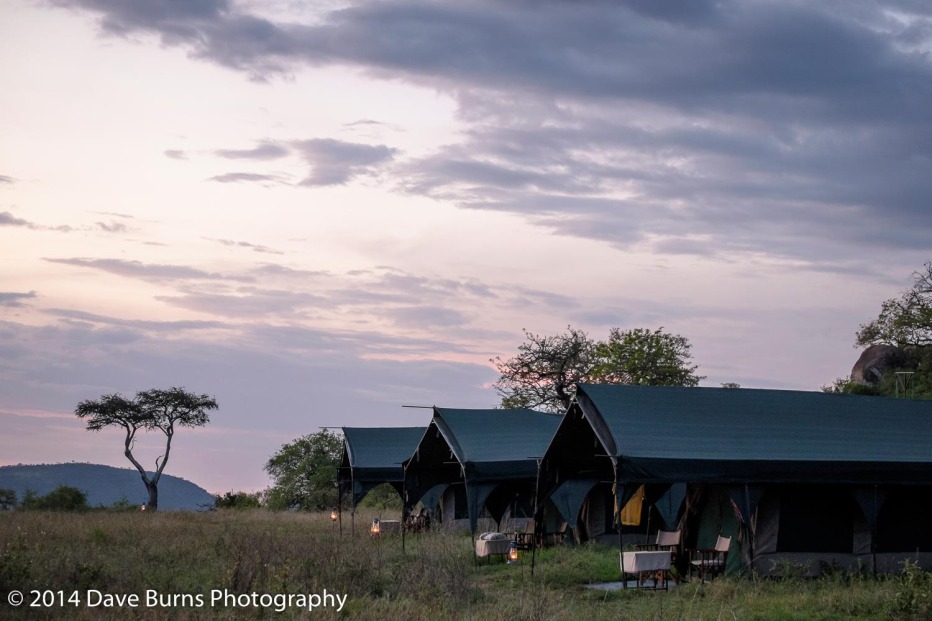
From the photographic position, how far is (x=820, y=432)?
22.4 m

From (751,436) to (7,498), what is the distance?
41684 mm

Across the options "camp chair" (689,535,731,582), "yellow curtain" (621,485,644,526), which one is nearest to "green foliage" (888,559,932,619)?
"camp chair" (689,535,731,582)

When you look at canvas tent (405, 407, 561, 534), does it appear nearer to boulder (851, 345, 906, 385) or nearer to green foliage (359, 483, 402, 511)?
green foliage (359, 483, 402, 511)

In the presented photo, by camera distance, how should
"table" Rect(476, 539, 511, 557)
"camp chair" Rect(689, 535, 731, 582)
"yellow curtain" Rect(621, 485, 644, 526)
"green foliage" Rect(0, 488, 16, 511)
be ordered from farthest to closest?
"green foliage" Rect(0, 488, 16, 511) < "yellow curtain" Rect(621, 485, 644, 526) < "table" Rect(476, 539, 511, 557) < "camp chair" Rect(689, 535, 731, 582)

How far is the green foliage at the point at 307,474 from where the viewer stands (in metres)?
59.8

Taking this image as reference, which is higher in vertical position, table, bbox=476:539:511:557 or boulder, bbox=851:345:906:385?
boulder, bbox=851:345:906:385

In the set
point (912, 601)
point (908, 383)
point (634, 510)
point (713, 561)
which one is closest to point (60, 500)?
point (634, 510)

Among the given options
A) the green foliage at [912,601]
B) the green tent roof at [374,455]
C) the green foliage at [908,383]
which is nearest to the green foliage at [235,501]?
the green tent roof at [374,455]

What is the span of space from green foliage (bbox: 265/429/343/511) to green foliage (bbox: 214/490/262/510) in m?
0.96

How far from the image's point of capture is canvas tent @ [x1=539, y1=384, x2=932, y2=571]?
20.3 m

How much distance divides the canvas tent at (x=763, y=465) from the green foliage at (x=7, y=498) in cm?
3707

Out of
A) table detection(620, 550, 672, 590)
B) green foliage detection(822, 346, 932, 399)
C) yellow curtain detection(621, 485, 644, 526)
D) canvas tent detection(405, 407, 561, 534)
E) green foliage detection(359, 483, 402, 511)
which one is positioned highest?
green foliage detection(822, 346, 932, 399)

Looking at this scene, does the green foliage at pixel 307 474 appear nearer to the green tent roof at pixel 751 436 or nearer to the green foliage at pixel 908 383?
the green foliage at pixel 908 383

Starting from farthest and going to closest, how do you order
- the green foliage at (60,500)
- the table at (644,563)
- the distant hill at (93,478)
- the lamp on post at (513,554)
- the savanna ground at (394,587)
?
the distant hill at (93,478) < the green foliage at (60,500) < the lamp on post at (513,554) < the table at (644,563) < the savanna ground at (394,587)
